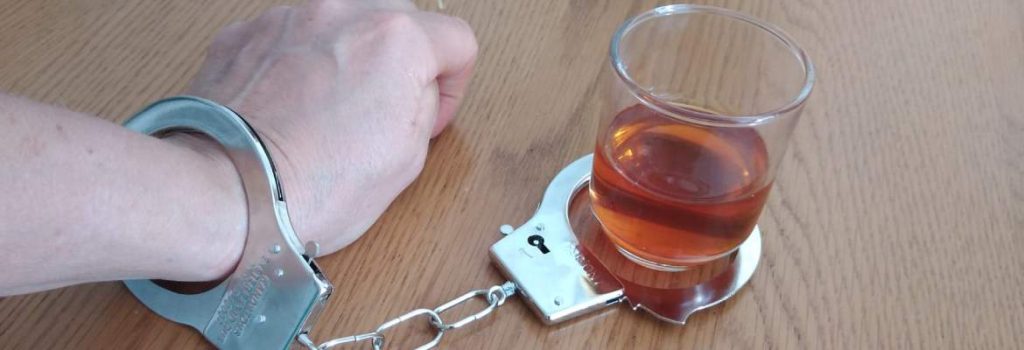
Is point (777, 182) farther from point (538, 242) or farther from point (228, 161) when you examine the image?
point (228, 161)

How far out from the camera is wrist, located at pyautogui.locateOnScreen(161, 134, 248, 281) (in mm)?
490

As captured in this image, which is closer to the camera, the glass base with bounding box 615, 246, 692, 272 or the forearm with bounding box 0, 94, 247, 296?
the forearm with bounding box 0, 94, 247, 296

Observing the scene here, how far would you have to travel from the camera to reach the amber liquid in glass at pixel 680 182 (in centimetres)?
50

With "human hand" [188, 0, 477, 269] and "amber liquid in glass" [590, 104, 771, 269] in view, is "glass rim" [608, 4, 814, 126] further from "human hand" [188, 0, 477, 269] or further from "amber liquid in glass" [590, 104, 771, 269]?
"human hand" [188, 0, 477, 269]

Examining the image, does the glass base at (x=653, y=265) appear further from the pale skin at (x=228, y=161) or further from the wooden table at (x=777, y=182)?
the pale skin at (x=228, y=161)

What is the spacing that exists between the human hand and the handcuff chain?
0.23 ft

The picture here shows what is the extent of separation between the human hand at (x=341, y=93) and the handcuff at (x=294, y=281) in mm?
41

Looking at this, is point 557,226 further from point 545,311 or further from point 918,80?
point 918,80

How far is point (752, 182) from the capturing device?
1.69 ft

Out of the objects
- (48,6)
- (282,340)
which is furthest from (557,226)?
(48,6)

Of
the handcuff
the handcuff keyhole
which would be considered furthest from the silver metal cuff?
the handcuff keyhole

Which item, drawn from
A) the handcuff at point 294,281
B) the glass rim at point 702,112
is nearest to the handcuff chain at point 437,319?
the handcuff at point 294,281

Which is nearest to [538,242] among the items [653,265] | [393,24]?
[653,265]

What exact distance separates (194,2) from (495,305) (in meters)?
0.40
